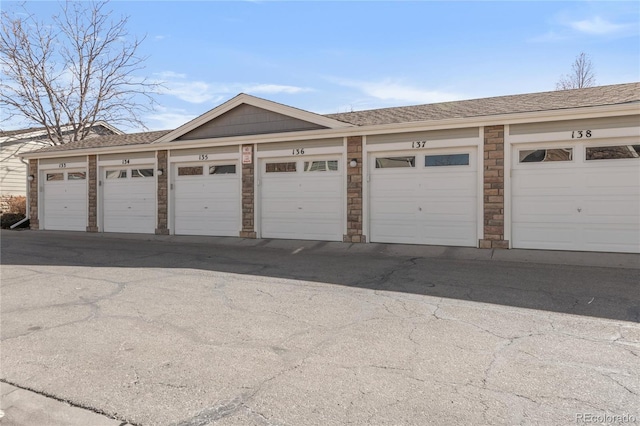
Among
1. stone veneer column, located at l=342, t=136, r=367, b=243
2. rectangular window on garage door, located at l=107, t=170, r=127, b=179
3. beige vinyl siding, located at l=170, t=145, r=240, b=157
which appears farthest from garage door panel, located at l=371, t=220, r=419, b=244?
rectangular window on garage door, located at l=107, t=170, r=127, b=179

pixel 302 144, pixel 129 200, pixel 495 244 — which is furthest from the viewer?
pixel 129 200

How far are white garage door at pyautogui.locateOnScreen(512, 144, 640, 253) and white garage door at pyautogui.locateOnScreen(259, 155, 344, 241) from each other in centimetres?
452

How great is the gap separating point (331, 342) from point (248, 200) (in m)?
9.10

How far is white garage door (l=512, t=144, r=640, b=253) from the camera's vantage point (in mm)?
9000

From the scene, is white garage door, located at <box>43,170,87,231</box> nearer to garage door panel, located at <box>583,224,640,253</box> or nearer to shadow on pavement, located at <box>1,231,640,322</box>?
shadow on pavement, located at <box>1,231,640,322</box>

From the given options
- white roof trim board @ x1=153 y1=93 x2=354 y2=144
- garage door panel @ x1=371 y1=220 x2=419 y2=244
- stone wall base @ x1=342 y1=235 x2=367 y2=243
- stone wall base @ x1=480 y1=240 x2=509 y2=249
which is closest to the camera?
stone wall base @ x1=480 y1=240 x2=509 y2=249

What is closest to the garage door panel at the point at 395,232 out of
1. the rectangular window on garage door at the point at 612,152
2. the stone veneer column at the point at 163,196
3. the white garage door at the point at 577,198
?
the white garage door at the point at 577,198

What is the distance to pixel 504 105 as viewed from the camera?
10.7m

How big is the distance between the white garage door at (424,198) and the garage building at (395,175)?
0.03 metres

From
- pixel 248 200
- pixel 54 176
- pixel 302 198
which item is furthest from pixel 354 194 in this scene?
pixel 54 176

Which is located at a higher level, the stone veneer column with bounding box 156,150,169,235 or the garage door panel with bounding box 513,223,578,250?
the stone veneer column with bounding box 156,150,169,235

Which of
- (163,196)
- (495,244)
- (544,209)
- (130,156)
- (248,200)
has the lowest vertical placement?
(495,244)

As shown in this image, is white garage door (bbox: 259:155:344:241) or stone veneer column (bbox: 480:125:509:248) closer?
stone veneer column (bbox: 480:125:509:248)

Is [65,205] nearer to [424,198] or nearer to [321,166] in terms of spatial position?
[321,166]
